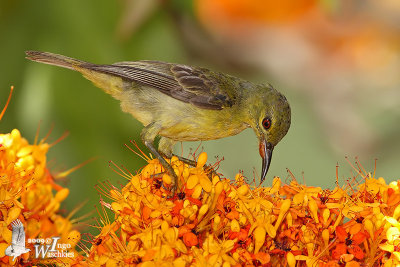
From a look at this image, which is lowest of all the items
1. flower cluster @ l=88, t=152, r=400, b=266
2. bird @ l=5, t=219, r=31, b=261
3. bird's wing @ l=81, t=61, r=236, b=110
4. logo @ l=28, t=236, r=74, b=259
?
logo @ l=28, t=236, r=74, b=259

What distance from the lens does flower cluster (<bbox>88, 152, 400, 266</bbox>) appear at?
79.8 inches

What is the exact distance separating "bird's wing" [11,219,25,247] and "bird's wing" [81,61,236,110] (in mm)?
818

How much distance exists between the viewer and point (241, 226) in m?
2.15

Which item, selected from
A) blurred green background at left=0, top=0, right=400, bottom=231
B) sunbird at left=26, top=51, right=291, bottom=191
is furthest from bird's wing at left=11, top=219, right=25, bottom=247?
sunbird at left=26, top=51, right=291, bottom=191

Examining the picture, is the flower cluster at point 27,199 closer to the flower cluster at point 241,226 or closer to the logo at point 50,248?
the logo at point 50,248

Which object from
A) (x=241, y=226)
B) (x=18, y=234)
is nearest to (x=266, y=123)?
(x=241, y=226)

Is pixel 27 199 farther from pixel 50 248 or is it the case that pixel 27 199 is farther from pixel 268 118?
pixel 268 118

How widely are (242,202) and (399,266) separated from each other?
Result: 523 mm

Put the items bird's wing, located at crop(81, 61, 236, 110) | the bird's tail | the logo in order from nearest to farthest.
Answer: the logo → the bird's tail → bird's wing, located at crop(81, 61, 236, 110)

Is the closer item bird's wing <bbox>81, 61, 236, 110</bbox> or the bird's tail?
the bird's tail

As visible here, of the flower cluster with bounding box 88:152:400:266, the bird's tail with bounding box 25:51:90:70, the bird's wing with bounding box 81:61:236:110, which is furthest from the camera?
the bird's wing with bounding box 81:61:236:110

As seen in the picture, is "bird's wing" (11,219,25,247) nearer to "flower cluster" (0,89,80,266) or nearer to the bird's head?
"flower cluster" (0,89,80,266)

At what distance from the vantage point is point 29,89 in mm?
3508

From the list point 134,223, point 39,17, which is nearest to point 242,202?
point 134,223
